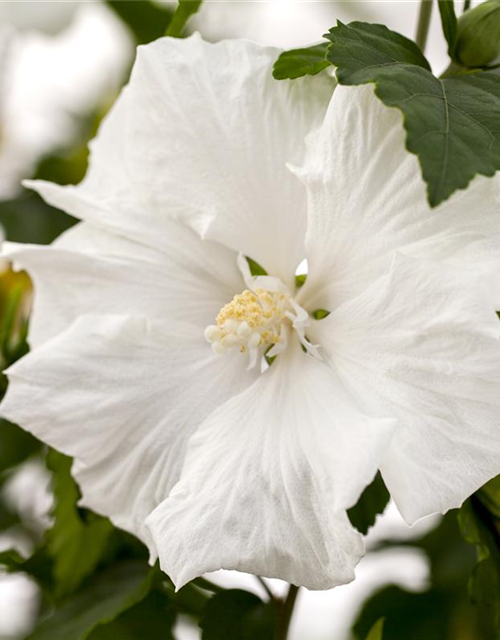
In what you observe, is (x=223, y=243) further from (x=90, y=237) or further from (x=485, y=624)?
(x=485, y=624)

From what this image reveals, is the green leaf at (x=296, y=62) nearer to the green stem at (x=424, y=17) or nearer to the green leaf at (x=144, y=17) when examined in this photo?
the green stem at (x=424, y=17)

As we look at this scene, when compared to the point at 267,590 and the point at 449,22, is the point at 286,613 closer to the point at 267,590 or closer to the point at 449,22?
the point at 267,590

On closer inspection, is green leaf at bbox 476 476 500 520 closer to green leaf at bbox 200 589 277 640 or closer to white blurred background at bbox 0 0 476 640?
green leaf at bbox 200 589 277 640

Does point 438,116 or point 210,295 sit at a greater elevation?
point 438,116

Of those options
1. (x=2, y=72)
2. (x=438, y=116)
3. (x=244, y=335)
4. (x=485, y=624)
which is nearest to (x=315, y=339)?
(x=244, y=335)

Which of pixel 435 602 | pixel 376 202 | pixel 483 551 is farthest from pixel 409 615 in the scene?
pixel 376 202

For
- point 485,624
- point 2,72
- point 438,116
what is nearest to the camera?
point 438,116

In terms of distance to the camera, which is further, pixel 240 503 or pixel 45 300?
pixel 45 300
